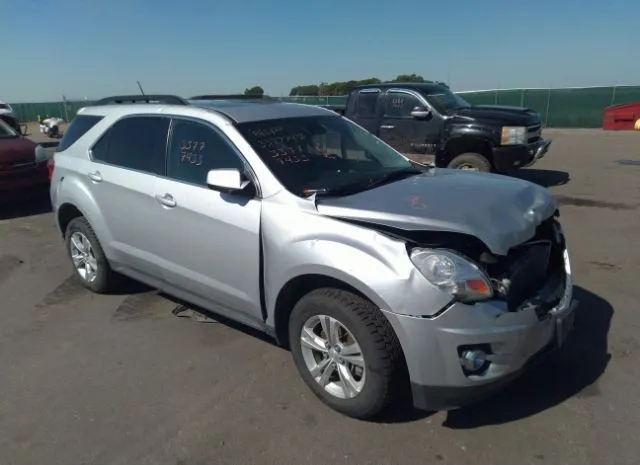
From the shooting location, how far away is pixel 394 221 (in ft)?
9.15

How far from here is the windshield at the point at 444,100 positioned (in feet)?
30.7

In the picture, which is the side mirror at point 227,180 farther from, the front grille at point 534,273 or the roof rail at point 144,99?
the front grille at point 534,273

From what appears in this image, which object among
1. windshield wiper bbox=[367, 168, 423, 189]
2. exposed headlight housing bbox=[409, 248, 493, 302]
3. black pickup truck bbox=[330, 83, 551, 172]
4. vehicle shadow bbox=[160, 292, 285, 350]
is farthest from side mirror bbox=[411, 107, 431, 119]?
exposed headlight housing bbox=[409, 248, 493, 302]

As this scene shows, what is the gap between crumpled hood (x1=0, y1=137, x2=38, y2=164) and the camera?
837 centimetres

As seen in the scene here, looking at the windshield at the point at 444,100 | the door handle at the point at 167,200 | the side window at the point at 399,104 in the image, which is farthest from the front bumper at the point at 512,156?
the door handle at the point at 167,200

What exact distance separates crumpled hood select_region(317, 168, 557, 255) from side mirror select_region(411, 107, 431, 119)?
5.69 m

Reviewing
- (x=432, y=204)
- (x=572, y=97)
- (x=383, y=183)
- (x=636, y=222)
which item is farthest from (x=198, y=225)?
(x=572, y=97)

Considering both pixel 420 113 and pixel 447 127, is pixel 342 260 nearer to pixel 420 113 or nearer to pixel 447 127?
pixel 420 113

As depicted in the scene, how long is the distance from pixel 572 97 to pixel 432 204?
2784 centimetres

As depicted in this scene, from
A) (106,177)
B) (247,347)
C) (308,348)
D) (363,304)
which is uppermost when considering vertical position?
(106,177)

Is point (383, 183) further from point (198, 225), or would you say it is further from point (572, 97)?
point (572, 97)

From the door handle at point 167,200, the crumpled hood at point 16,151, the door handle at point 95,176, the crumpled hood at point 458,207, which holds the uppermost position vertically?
the crumpled hood at point 458,207

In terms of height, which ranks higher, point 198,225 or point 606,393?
point 198,225

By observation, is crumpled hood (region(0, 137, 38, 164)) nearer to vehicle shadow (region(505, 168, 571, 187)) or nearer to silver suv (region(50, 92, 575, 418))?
silver suv (region(50, 92, 575, 418))
